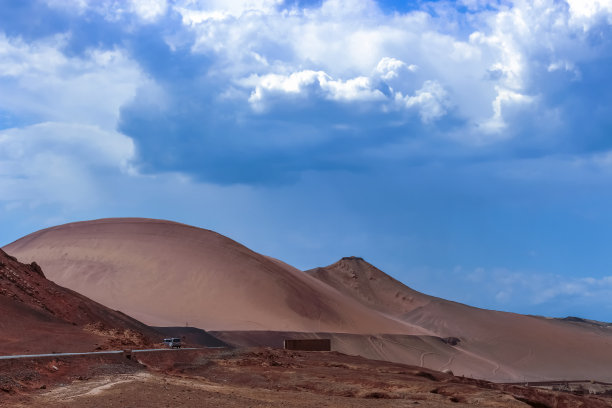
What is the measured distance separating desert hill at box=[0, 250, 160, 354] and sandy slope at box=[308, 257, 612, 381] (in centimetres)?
6250

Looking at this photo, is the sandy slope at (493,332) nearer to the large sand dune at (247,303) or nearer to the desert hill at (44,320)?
the large sand dune at (247,303)

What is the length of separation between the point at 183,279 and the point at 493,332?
56.2 meters

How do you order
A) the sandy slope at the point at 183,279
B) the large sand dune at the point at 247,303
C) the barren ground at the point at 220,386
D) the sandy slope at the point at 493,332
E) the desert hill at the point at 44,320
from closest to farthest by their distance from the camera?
the barren ground at the point at 220,386
the desert hill at the point at 44,320
the sandy slope at the point at 183,279
the large sand dune at the point at 247,303
the sandy slope at the point at 493,332

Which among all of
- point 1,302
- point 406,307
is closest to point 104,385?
point 1,302

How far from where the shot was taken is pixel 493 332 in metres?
130

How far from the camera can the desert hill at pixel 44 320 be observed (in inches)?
1331

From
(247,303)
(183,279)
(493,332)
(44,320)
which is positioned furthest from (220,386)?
(493,332)

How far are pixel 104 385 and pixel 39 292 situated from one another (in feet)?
81.7

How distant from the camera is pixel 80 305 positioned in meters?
48.8

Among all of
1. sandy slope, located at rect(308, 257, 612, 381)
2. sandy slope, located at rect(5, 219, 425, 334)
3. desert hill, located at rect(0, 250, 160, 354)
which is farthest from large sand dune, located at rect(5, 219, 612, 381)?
desert hill, located at rect(0, 250, 160, 354)

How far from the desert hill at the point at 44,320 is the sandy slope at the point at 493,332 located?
205 ft

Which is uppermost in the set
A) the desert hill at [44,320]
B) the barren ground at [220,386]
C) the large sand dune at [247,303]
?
the large sand dune at [247,303]

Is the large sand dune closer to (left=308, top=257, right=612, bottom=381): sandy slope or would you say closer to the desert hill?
(left=308, top=257, right=612, bottom=381): sandy slope

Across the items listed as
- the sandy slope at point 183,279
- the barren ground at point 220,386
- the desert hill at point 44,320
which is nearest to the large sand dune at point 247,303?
the sandy slope at point 183,279
